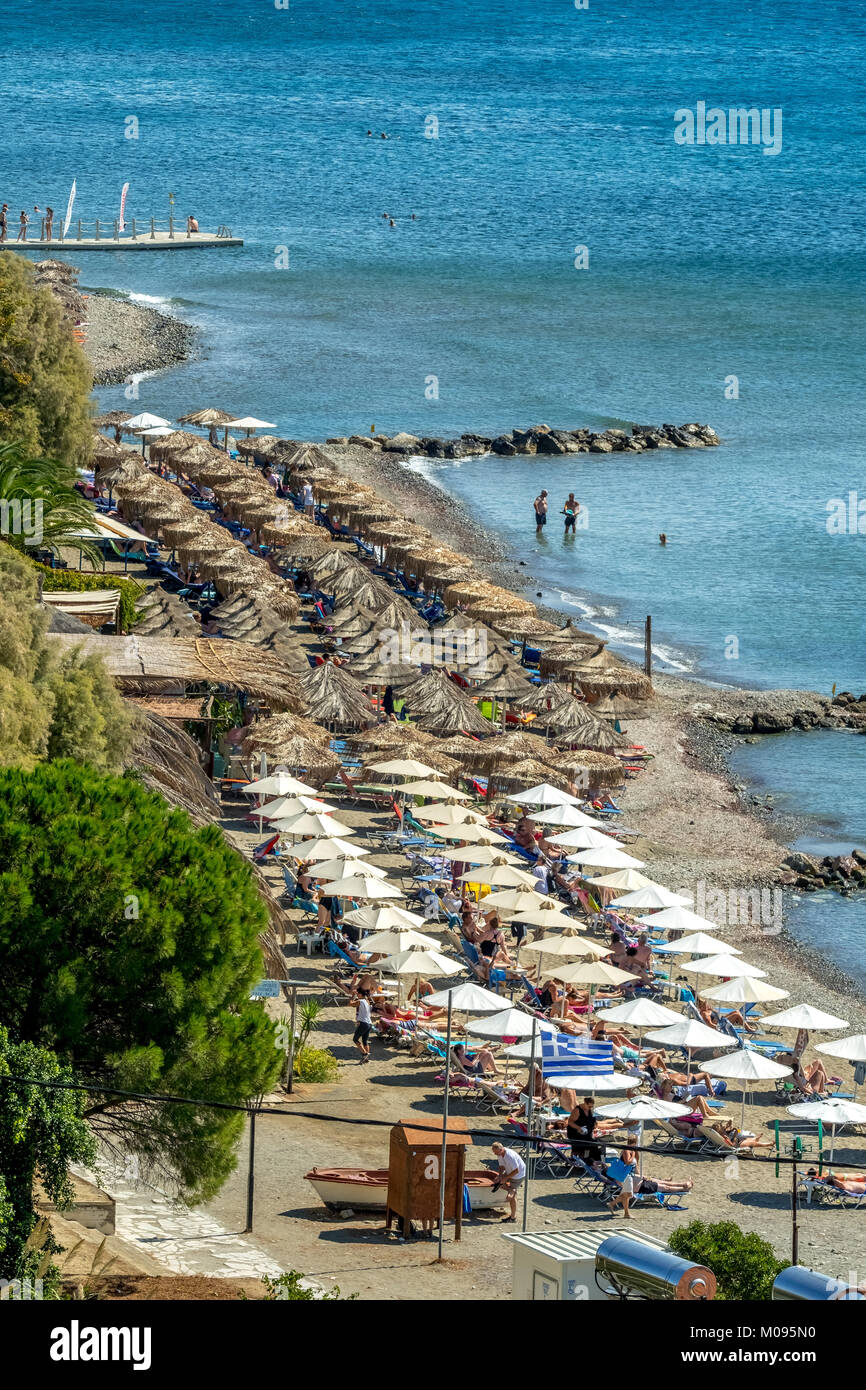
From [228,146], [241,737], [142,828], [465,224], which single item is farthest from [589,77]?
[142,828]

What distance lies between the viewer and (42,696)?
71.0ft

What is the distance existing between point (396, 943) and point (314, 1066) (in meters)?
2.78

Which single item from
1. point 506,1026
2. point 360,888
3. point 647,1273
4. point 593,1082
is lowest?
point 593,1082

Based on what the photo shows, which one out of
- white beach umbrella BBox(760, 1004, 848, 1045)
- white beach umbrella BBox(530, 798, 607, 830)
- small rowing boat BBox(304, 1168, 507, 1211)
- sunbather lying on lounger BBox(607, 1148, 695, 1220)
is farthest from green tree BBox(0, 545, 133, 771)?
white beach umbrella BBox(760, 1004, 848, 1045)

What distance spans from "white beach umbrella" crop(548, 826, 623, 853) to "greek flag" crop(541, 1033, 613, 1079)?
7267mm

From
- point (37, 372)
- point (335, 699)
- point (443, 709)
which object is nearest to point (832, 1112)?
point (443, 709)

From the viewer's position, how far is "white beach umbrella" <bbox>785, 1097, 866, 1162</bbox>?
2228 centimetres

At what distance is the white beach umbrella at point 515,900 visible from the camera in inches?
1079

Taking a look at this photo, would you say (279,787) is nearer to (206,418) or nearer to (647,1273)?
(647,1273)

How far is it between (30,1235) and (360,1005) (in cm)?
887

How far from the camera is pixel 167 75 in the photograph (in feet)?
614

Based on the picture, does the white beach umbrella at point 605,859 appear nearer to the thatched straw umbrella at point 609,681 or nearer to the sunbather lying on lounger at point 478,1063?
the sunbather lying on lounger at point 478,1063

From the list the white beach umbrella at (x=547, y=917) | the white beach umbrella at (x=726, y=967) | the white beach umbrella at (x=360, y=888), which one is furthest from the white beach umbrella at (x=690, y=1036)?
the white beach umbrella at (x=360, y=888)

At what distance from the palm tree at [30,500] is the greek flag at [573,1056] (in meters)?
13.4
